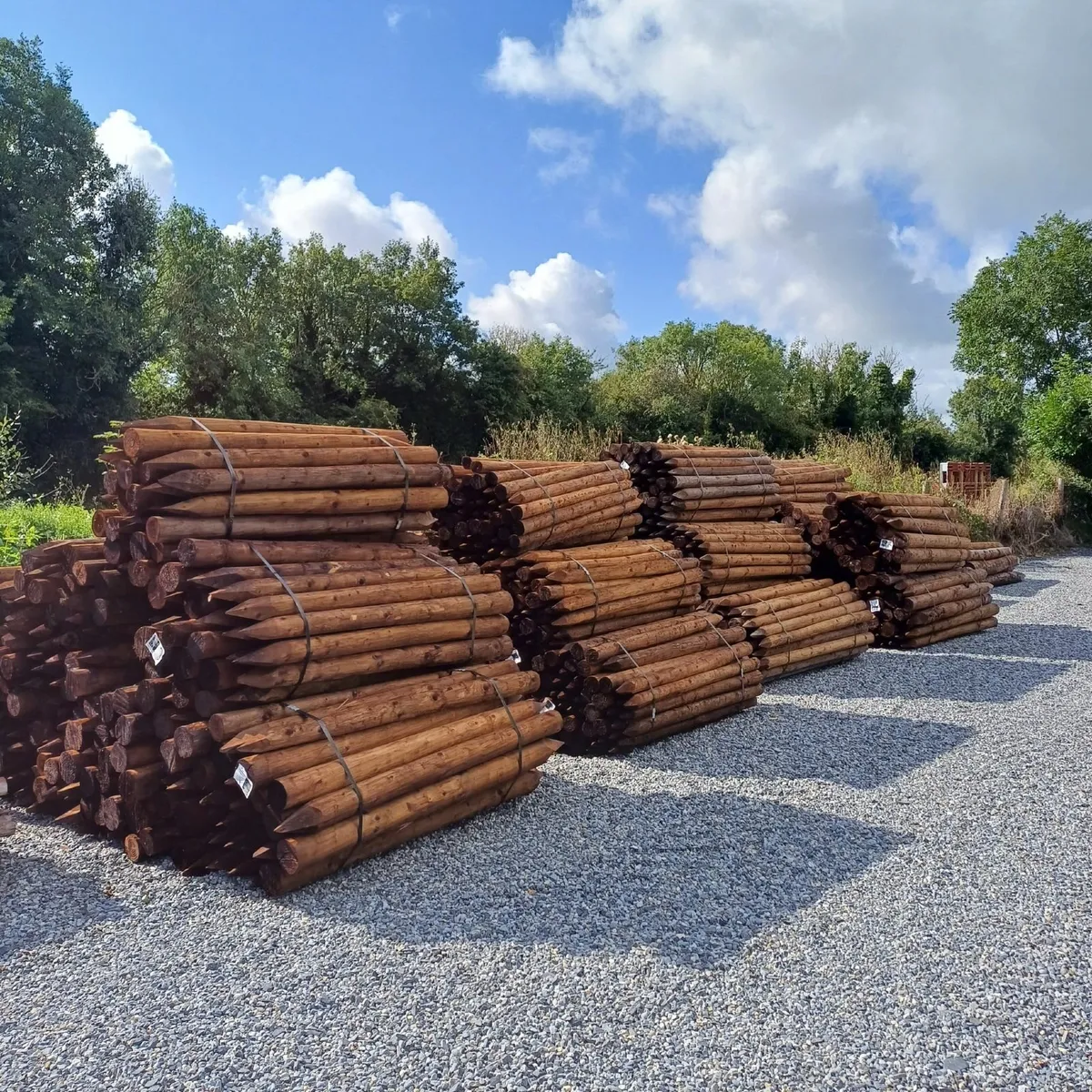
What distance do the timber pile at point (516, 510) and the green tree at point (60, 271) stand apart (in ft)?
59.4

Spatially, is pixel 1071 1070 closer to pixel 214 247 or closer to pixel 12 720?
pixel 12 720

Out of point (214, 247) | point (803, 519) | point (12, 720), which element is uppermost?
point (214, 247)

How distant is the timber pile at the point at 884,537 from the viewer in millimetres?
13266

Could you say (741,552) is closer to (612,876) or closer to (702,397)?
(612,876)

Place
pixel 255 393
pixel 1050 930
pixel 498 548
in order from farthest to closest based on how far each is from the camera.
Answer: pixel 255 393 < pixel 498 548 < pixel 1050 930

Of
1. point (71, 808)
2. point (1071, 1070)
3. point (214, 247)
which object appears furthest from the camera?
point (214, 247)

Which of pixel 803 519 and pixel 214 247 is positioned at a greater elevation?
pixel 214 247

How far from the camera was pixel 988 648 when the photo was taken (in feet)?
43.2

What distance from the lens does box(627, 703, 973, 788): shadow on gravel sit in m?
7.53

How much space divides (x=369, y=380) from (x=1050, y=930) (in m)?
33.2

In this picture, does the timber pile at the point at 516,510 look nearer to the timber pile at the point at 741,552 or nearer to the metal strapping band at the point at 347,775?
the timber pile at the point at 741,552

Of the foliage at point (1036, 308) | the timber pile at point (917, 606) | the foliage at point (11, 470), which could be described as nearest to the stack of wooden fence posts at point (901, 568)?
the timber pile at point (917, 606)

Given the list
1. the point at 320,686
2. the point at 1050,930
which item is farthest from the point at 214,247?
the point at 1050,930

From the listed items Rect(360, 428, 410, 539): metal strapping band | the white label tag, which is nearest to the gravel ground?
the white label tag
